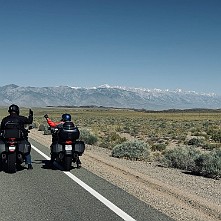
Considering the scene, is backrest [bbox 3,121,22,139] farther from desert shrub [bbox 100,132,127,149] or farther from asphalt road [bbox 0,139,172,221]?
desert shrub [bbox 100,132,127,149]

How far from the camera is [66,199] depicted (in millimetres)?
8219

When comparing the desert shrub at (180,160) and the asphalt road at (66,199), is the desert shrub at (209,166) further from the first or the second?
the asphalt road at (66,199)

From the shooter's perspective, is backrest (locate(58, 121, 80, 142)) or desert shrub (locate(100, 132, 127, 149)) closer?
backrest (locate(58, 121, 80, 142))

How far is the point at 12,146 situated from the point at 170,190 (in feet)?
14.7

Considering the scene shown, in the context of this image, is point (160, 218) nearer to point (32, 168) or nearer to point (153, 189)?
point (153, 189)

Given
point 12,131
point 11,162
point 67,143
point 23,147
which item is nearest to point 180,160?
point 67,143

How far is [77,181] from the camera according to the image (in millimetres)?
10414

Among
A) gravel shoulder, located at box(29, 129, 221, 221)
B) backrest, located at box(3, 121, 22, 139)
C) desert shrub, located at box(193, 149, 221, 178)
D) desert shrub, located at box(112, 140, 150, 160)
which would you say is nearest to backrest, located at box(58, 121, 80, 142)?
backrest, located at box(3, 121, 22, 139)

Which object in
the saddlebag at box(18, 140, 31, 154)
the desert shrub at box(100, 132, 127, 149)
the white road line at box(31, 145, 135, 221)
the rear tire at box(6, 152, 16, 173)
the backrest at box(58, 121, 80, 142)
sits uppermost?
the backrest at box(58, 121, 80, 142)

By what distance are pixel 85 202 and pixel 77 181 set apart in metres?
2.45

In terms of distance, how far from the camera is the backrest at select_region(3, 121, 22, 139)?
36.7 ft

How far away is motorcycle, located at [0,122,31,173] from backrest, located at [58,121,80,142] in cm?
96

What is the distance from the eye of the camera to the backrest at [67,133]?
1161 cm

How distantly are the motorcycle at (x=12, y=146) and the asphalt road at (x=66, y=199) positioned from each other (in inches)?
15.4
